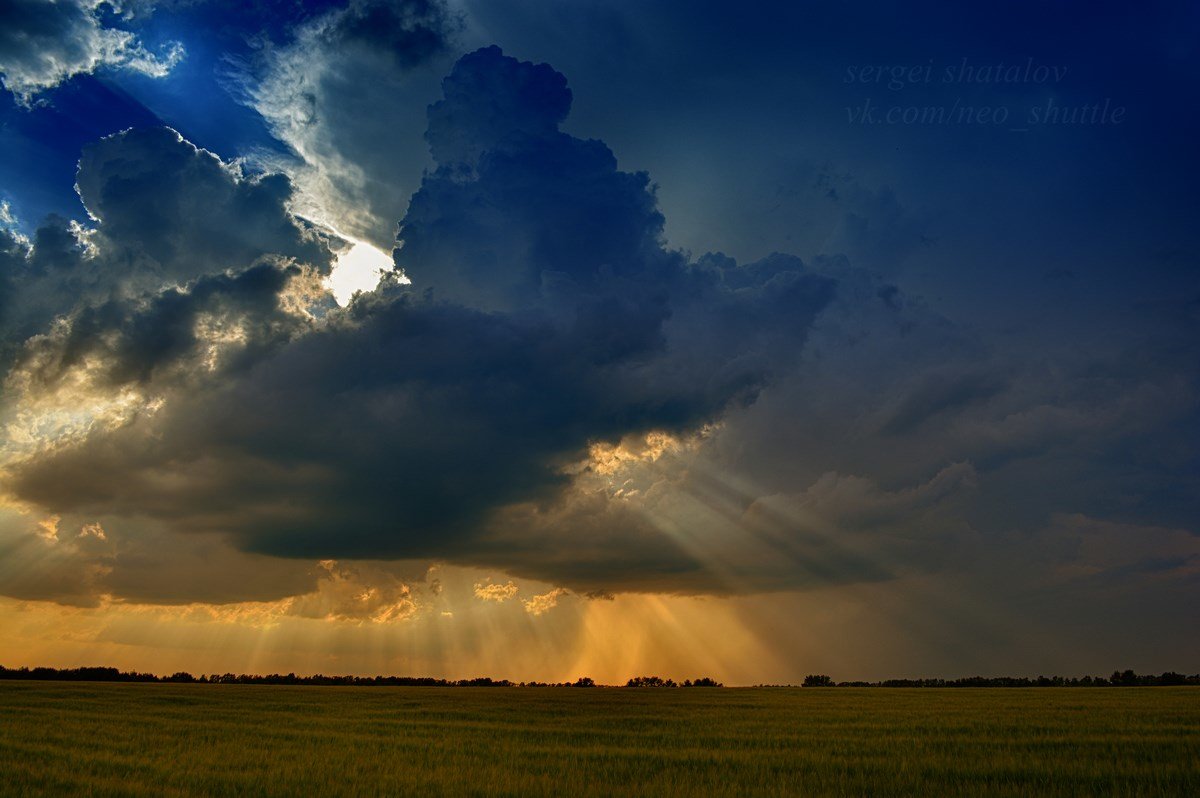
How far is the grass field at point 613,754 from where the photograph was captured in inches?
584

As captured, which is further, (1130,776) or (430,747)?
(430,747)

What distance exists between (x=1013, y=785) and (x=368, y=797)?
12.2 meters

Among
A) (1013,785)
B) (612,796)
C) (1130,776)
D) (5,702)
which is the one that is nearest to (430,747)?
(612,796)

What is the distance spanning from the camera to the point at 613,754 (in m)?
20.2

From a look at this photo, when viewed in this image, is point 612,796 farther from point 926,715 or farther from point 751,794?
point 926,715

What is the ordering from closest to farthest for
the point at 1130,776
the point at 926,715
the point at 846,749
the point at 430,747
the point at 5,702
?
the point at 1130,776 → the point at 846,749 → the point at 430,747 → the point at 926,715 → the point at 5,702

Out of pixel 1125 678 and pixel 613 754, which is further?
pixel 1125 678

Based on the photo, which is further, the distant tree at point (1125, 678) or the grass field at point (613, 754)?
the distant tree at point (1125, 678)

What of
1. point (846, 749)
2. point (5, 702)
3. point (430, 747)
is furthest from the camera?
point (5, 702)

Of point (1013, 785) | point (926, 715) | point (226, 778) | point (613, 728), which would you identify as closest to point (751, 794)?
point (1013, 785)

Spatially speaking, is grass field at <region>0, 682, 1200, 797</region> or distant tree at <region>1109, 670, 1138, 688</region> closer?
grass field at <region>0, 682, 1200, 797</region>

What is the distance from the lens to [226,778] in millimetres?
15914

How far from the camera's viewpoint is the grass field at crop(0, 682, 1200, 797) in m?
14.8

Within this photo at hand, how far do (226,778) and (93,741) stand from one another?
36.3 feet
